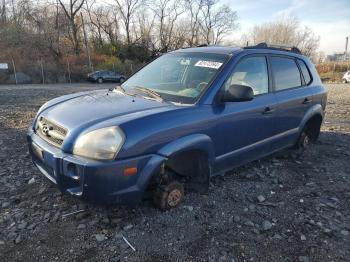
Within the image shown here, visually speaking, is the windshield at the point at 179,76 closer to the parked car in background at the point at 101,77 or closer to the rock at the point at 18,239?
the rock at the point at 18,239

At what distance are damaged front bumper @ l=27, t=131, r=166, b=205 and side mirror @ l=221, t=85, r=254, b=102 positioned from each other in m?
1.06

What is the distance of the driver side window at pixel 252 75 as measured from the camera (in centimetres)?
367

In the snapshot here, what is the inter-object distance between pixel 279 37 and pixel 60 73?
4421cm

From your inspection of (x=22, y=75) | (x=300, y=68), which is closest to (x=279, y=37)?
(x=22, y=75)

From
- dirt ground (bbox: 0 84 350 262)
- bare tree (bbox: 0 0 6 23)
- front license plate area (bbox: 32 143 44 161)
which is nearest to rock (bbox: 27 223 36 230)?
dirt ground (bbox: 0 84 350 262)

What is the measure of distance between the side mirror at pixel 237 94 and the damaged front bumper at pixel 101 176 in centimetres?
106

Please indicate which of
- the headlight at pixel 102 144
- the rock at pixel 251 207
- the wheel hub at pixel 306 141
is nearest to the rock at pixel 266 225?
the rock at pixel 251 207

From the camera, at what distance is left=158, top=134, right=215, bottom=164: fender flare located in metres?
2.89

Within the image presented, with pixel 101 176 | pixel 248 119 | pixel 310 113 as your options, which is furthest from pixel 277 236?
pixel 310 113

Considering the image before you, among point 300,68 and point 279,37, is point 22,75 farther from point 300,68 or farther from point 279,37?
point 279,37

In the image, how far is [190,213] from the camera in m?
3.30

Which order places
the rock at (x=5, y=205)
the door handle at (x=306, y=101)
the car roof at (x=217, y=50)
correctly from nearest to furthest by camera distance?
the rock at (x=5, y=205) < the car roof at (x=217, y=50) < the door handle at (x=306, y=101)

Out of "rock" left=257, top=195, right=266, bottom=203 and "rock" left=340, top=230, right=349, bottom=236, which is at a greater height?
"rock" left=257, top=195, right=266, bottom=203

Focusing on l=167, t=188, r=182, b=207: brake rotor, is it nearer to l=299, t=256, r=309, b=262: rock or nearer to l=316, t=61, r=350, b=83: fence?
l=299, t=256, r=309, b=262: rock
